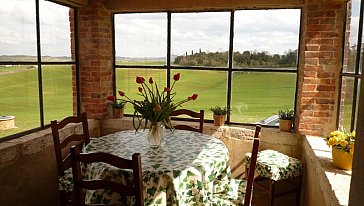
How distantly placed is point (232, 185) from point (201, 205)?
0.58 m

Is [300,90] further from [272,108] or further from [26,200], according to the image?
[26,200]

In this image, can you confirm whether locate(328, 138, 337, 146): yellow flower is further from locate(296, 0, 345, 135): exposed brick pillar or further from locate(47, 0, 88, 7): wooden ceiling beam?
locate(47, 0, 88, 7): wooden ceiling beam

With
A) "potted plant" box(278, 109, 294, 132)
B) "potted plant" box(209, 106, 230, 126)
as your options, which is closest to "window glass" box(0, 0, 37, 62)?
"potted plant" box(209, 106, 230, 126)

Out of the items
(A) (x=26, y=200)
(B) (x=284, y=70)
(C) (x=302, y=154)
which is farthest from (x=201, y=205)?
(B) (x=284, y=70)

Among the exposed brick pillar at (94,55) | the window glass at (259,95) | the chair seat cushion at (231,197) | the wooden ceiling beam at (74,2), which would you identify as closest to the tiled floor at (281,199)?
the window glass at (259,95)

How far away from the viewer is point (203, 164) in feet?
6.53

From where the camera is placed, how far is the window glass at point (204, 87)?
357 centimetres

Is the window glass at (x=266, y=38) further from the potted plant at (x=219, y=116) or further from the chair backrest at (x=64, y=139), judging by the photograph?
the chair backrest at (x=64, y=139)

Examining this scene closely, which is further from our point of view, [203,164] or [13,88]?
[13,88]

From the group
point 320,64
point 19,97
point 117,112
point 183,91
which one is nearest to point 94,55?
point 117,112

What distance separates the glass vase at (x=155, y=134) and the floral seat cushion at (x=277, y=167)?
1.07 m

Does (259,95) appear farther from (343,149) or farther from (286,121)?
(343,149)

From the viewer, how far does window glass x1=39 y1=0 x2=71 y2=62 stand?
10.3ft

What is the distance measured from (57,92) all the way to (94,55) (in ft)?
2.19
